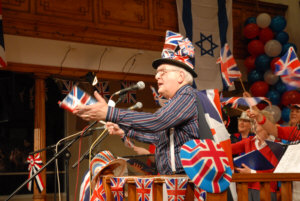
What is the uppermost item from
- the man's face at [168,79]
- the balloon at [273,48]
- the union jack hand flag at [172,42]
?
the balloon at [273,48]

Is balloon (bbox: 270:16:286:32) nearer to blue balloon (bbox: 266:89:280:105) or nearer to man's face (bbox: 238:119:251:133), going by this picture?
blue balloon (bbox: 266:89:280:105)

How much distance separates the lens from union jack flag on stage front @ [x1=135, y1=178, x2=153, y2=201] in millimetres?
1740

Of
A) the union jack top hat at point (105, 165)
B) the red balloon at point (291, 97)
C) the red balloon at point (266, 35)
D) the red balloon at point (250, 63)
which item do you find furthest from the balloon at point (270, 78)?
the union jack top hat at point (105, 165)

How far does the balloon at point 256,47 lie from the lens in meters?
6.78

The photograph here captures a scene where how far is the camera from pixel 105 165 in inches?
86.8

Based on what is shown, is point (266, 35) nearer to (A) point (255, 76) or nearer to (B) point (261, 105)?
(A) point (255, 76)

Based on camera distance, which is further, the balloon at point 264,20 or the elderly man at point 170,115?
the balloon at point 264,20

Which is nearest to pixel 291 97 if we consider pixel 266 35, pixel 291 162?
pixel 266 35

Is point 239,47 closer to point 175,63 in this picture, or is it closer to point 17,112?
point 17,112

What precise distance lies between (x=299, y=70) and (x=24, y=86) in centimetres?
545

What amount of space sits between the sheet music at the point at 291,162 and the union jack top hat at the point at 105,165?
93 centimetres

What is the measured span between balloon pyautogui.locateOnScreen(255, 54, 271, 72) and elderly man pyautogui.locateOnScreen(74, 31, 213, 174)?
452 centimetres

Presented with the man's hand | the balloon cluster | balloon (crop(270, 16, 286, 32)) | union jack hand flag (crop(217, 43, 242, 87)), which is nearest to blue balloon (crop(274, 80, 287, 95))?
the balloon cluster

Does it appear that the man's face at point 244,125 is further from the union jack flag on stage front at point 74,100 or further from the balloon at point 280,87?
the union jack flag on stage front at point 74,100
